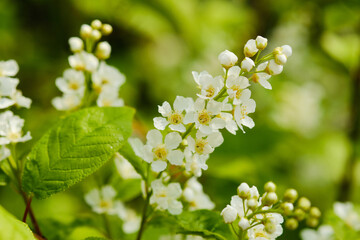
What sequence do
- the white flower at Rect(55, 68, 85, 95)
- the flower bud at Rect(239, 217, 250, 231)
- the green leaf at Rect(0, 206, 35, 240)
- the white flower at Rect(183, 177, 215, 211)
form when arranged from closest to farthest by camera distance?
the green leaf at Rect(0, 206, 35, 240) < the flower bud at Rect(239, 217, 250, 231) < the white flower at Rect(183, 177, 215, 211) < the white flower at Rect(55, 68, 85, 95)

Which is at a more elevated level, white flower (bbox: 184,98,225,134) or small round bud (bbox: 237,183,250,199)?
white flower (bbox: 184,98,225,134)

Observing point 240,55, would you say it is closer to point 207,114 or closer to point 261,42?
point 261,42

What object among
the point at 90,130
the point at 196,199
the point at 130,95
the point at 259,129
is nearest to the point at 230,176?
the point at 259,129

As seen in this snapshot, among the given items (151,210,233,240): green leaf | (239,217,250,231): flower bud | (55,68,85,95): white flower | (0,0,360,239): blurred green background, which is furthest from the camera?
(0,0,360,239): blurred green background

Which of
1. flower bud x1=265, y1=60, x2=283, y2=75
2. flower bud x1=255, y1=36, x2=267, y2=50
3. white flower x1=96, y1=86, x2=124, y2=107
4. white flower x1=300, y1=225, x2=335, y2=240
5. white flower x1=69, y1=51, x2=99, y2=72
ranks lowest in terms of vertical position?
white flower x1=300, y1=225, x2=335, y2=240

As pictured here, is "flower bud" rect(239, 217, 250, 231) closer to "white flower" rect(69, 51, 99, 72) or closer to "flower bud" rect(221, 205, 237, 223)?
"flower bud" rect(221, 205, 237, 223)

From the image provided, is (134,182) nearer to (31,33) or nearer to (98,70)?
(98,70)

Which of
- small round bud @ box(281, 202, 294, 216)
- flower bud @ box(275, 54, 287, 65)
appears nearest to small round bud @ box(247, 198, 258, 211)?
small round bud @ box(281, 202, 294, 216)
